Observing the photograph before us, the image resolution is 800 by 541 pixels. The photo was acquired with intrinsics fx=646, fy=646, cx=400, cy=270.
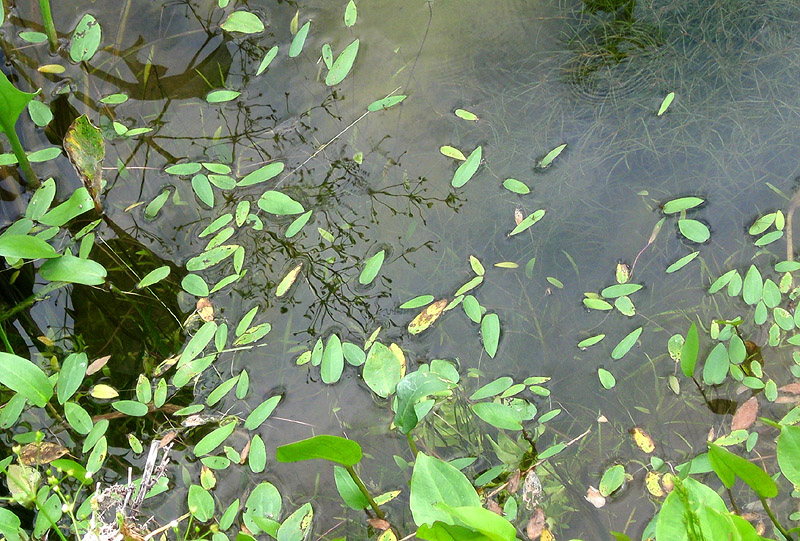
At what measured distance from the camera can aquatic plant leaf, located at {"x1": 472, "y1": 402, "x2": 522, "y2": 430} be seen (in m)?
1.55

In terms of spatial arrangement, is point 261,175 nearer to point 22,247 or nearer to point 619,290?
point 22,247

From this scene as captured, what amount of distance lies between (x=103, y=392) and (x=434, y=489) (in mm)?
1000

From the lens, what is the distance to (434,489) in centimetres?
113

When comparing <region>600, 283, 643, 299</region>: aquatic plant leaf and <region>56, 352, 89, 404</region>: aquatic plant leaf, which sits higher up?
<region>600, 283, 643, 299</region>: aquatic plant leaf

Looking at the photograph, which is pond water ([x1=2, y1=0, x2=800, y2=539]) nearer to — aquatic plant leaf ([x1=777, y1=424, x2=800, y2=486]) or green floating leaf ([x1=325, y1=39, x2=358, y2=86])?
green floating leaf ([x1=325, y1=39, x2=358, y2=86])

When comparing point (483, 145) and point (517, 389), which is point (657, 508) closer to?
point (517, 389)

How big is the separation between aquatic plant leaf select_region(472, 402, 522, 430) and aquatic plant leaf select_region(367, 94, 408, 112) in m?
0.95

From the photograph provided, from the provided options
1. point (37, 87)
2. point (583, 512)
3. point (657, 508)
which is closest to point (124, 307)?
point (37, 87)

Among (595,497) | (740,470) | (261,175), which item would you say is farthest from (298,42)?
(740,470)

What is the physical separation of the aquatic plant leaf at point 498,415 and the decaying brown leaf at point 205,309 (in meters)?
0.76

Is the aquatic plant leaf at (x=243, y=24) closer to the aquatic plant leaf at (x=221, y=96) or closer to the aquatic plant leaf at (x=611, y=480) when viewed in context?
the aquatic plant leaf at (x=221, y=96)

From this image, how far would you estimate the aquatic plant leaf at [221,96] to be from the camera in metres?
2.03

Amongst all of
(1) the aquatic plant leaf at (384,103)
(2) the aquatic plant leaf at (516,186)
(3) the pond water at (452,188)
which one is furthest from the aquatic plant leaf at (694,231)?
(1) the aquatic plant leaf at (384,103)

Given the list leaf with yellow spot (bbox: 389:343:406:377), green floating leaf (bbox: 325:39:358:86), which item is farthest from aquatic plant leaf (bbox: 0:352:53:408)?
green floating leaf (bbox: 325:39:358:86)
